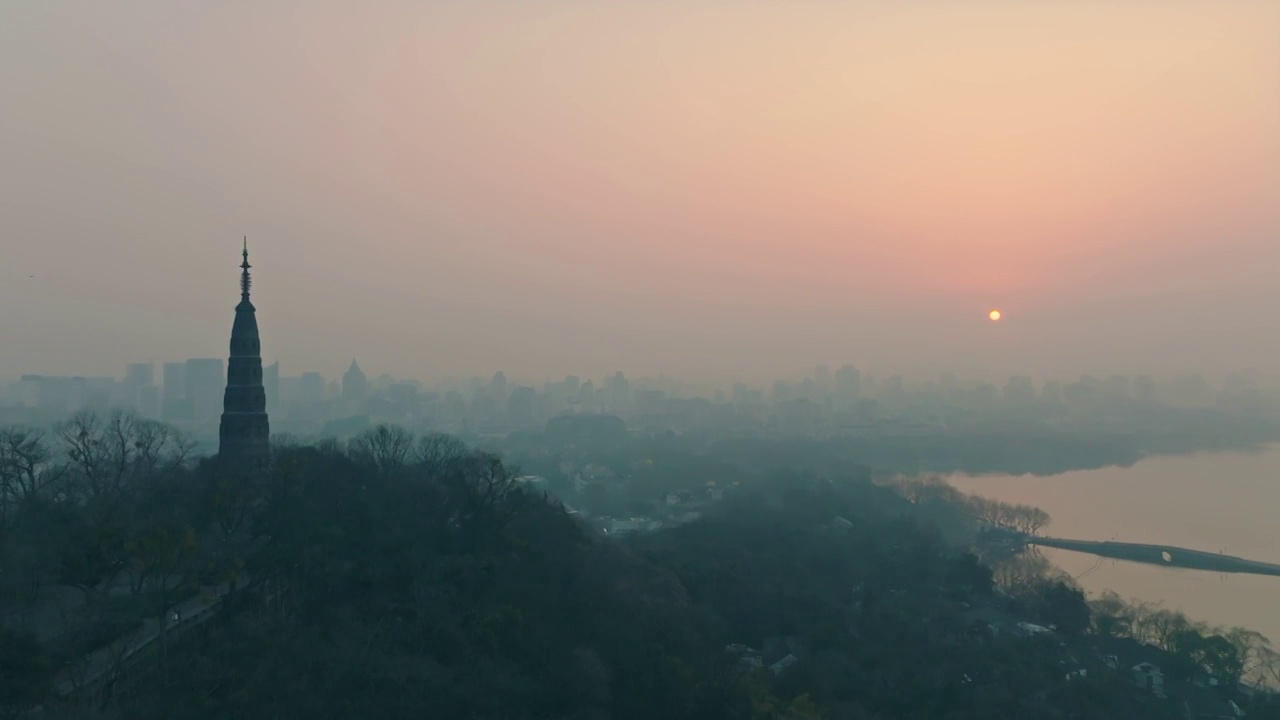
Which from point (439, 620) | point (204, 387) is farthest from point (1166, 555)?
point (204, 387)

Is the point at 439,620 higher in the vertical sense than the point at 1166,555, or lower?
higher

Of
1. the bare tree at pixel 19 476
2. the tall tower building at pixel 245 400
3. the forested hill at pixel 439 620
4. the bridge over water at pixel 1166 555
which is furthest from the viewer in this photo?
the bridge over water at pixel 1166 555

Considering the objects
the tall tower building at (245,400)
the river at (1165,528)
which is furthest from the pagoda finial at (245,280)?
the river at (1165,528)

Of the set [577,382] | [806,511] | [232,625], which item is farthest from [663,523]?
[577,382]

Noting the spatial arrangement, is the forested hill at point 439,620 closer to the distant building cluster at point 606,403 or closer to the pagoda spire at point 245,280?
the pagoda spire at point 245,280

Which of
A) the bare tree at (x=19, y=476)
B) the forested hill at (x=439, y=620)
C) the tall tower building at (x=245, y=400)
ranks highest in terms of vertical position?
the tall tower building at (x=245, y=400)

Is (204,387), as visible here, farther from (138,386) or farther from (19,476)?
(19,476)

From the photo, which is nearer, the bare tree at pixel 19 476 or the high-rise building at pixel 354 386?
the bare tree at pixel 19 476
